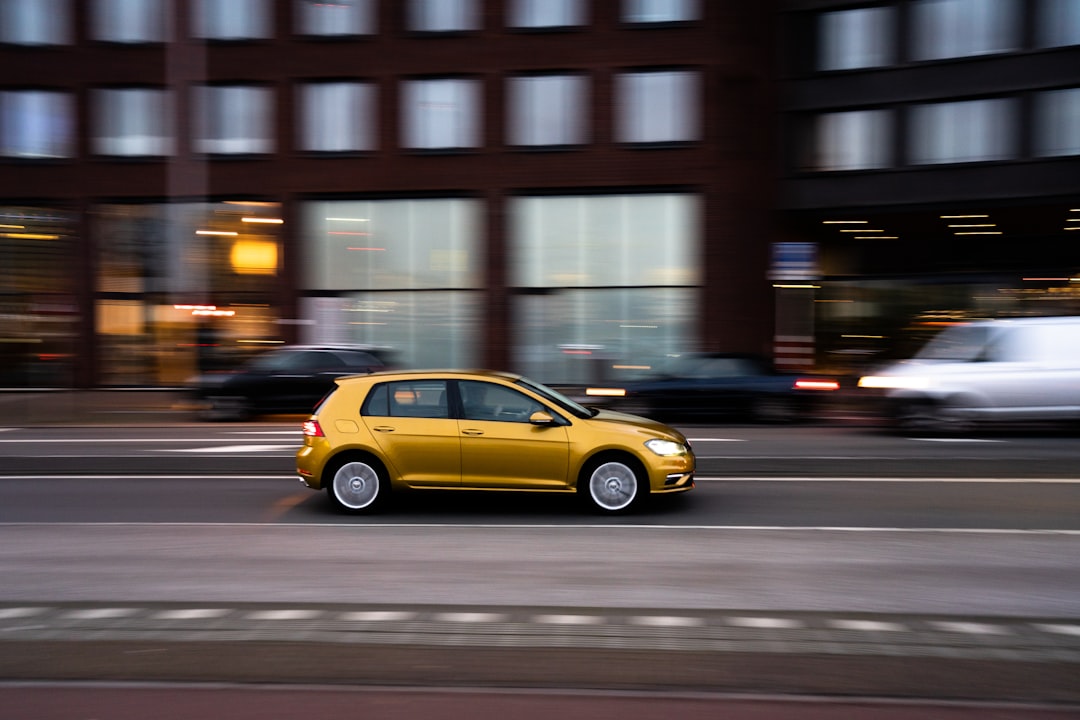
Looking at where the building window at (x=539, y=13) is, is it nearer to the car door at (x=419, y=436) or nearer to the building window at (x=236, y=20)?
the building window at (x=236, y=20)

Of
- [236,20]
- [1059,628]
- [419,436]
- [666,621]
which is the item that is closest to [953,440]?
[419,436]

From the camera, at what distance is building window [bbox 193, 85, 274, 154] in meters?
29.4

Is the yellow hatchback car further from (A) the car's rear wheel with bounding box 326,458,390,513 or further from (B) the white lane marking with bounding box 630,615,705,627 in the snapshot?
(B) the white lane marking with bounding box 630,615,705,627

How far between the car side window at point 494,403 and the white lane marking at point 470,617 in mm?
3651

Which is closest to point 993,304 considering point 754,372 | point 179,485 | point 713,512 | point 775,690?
point 754,372

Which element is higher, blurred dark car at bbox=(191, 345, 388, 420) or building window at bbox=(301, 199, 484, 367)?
building window at bbox=(301, 199, 484, 367)

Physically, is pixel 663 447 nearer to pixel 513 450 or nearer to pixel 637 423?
pixel 637 423

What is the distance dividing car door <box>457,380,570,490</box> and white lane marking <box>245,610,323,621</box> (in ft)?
11.6

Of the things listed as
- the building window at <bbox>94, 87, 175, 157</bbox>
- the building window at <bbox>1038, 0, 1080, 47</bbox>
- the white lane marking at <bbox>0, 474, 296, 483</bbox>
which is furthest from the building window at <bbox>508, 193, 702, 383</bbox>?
the white lane marking at <bbox>0, 474, 296, 483</bbox>

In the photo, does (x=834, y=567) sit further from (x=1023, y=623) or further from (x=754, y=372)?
(x=754, y=372)

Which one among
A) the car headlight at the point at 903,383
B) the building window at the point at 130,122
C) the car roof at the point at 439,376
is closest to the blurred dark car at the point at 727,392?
the car headlight at the point at 903,383

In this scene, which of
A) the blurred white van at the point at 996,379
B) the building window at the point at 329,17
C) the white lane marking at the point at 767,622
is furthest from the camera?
the building window at the point at 329,17

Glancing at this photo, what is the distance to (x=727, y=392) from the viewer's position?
1880 cm

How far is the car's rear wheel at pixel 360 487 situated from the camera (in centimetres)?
920
